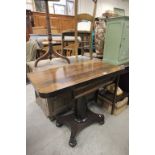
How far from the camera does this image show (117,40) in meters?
1.63

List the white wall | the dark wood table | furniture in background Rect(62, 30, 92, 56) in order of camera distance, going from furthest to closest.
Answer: the white wall → furniture in background Rect(62, 30, 92, 56) → the dark wood table

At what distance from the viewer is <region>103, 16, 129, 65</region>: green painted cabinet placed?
5.11 feet

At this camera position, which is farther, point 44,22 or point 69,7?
point 69,7

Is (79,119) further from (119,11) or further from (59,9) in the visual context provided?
(119,11)

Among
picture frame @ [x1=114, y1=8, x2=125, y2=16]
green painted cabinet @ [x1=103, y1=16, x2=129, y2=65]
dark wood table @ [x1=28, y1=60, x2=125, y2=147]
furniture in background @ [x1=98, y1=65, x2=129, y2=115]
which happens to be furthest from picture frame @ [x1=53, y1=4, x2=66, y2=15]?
dark wood table @ [x1=28, y1=60, x2=125, y2=147]

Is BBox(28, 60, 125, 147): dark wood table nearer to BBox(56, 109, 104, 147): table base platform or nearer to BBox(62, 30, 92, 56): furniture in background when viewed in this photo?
BBox(56, 109, 104, 147): table base platform

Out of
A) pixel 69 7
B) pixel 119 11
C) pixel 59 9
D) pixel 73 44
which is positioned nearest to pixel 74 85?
pixel 73 44

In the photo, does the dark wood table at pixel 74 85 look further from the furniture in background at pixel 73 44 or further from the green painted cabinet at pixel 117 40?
the furniture in background at pixel 73 44

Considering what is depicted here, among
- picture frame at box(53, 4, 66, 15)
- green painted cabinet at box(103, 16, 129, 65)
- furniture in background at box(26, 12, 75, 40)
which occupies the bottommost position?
green painted cabinet at box(103, 16, 129, 65)
